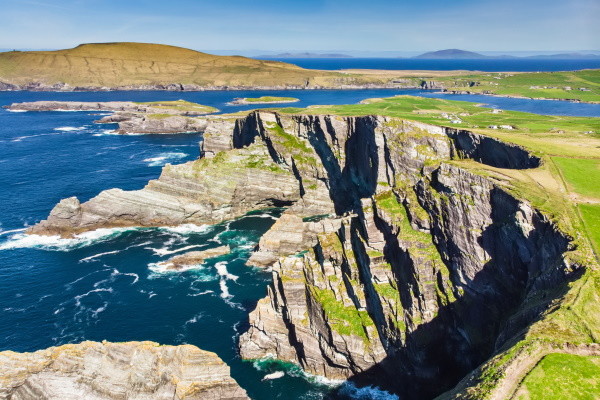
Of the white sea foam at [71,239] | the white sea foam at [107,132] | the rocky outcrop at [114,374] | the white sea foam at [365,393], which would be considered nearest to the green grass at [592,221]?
the white sea foam at [365,393]

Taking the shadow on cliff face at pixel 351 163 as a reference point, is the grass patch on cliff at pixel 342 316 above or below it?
below


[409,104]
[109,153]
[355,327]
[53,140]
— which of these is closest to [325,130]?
[409,104]

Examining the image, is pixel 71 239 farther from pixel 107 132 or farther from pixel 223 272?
Result: pixel 107 132

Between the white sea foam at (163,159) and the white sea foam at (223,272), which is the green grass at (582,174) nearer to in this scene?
the white sea foam at (223,272)

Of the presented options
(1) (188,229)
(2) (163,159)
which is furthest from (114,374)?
(2) (163,159)

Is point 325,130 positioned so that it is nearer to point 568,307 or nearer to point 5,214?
point 568,307
